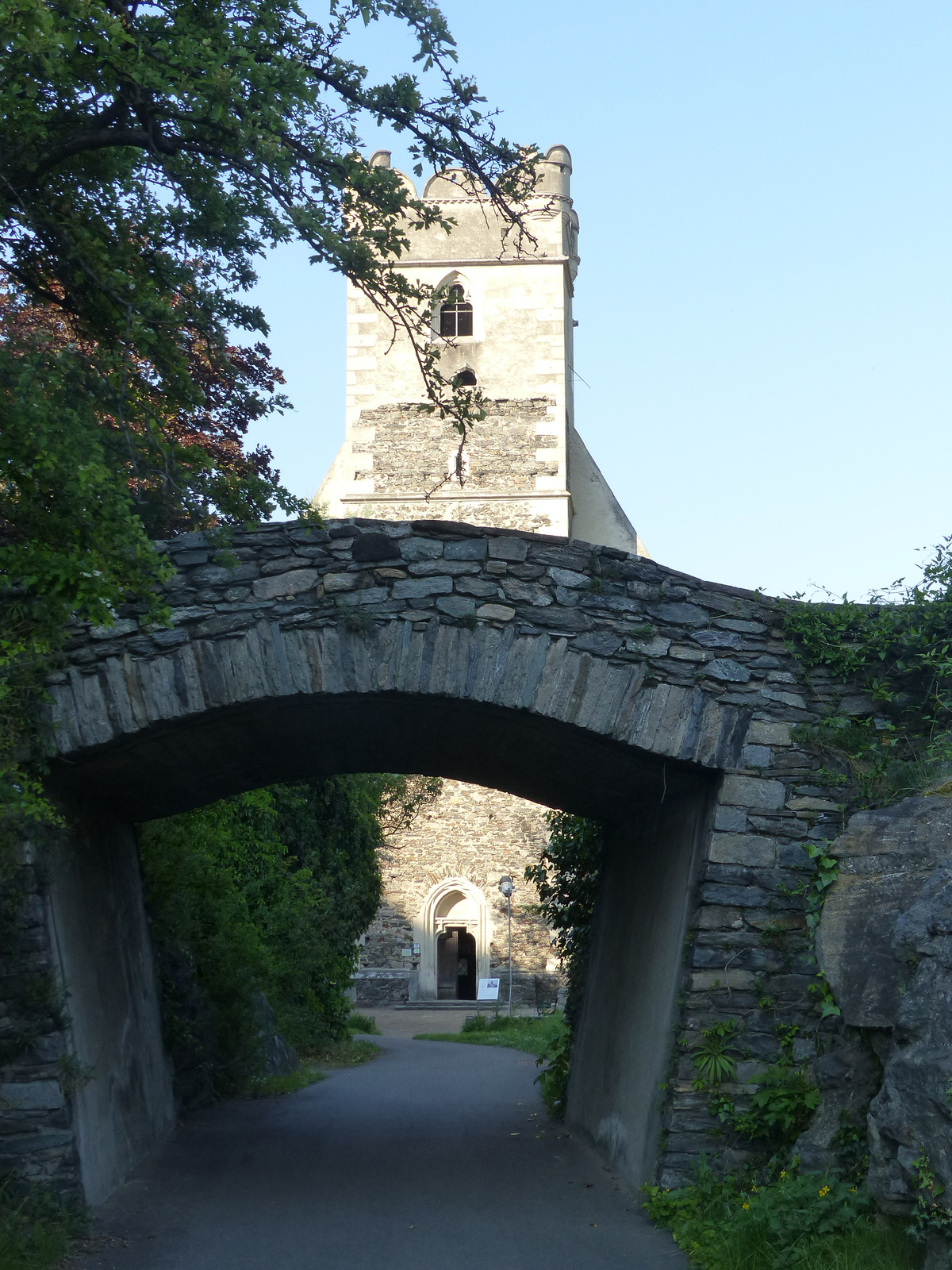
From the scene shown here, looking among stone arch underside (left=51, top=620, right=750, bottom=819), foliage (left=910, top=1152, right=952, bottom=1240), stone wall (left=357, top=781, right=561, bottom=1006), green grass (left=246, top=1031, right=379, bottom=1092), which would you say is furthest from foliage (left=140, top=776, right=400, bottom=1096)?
A: foliage (left=910, top=1152, right=952, bottom=1240)

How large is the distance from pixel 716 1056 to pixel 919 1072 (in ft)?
6.27

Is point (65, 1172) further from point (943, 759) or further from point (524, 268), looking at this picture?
point (524, 268)

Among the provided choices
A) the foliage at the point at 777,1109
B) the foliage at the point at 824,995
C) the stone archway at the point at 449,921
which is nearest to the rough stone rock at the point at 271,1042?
the foliage at the point at 777,1109

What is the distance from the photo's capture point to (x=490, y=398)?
942 inches

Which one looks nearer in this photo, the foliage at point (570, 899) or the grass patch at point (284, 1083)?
the foliage at point (570, 899)

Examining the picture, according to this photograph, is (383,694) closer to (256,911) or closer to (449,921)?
(256,911)

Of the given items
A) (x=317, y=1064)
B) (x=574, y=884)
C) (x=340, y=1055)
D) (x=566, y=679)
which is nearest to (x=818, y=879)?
(x=566, y=679)

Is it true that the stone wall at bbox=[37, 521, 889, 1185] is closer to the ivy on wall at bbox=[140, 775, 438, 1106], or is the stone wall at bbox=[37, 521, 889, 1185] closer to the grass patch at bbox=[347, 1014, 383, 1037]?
the ivy on wall at bbox=[140, 775, 438, 1106]

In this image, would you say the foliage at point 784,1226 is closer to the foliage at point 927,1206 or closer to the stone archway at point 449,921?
the foliage at point 927,1206

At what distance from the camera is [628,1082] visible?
732cm

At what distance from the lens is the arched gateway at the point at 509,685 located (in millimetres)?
6297

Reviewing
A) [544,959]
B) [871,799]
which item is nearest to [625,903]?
[871,799]

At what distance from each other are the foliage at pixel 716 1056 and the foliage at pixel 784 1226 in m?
0.45

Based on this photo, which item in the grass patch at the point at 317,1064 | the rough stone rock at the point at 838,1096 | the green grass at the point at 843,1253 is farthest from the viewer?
the grass patch at the point at 317,1064
